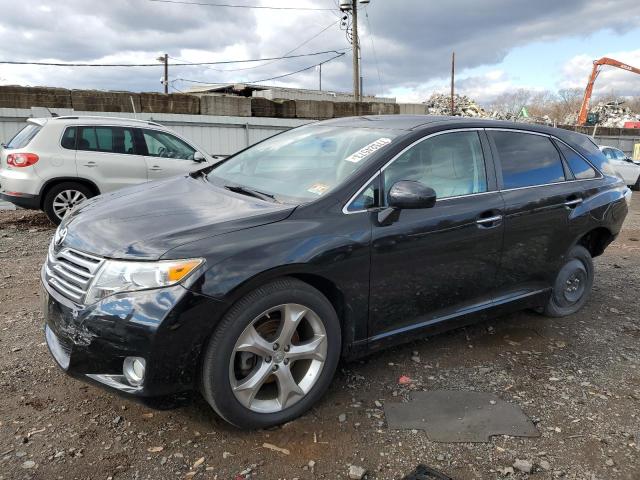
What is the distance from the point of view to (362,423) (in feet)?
9.28

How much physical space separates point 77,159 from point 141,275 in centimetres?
603

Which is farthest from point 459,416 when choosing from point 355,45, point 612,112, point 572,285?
point 612,112

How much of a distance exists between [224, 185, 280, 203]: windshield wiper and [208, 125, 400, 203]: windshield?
2cm

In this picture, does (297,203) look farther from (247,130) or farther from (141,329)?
(247,130)

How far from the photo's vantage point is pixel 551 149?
13.6 ft

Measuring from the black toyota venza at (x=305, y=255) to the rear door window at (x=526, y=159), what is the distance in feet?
0.05

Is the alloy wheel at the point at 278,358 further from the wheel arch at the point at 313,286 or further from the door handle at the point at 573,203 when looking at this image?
the door handle at the point at 573,203

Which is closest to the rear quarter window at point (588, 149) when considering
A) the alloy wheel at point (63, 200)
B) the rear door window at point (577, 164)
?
the rear door window at point (577, 164)

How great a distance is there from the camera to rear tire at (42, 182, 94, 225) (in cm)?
745

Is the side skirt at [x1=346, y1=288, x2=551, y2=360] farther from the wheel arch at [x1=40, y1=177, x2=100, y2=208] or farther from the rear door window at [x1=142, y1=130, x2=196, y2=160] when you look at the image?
the rear door window at [x1=142, y1=130, x2=196, y2=160]

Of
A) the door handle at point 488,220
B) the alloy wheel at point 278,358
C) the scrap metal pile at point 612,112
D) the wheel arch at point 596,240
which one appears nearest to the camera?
the alloy wheel at point 278,358

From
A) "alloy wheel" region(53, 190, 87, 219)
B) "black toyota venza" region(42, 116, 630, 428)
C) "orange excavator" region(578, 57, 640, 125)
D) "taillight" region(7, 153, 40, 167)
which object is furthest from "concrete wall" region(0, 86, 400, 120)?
"orange excavator" region(578, 57, 640, 125)

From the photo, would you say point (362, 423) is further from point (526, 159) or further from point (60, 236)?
point (526, 159)

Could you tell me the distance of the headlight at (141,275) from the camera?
2.35 metres
